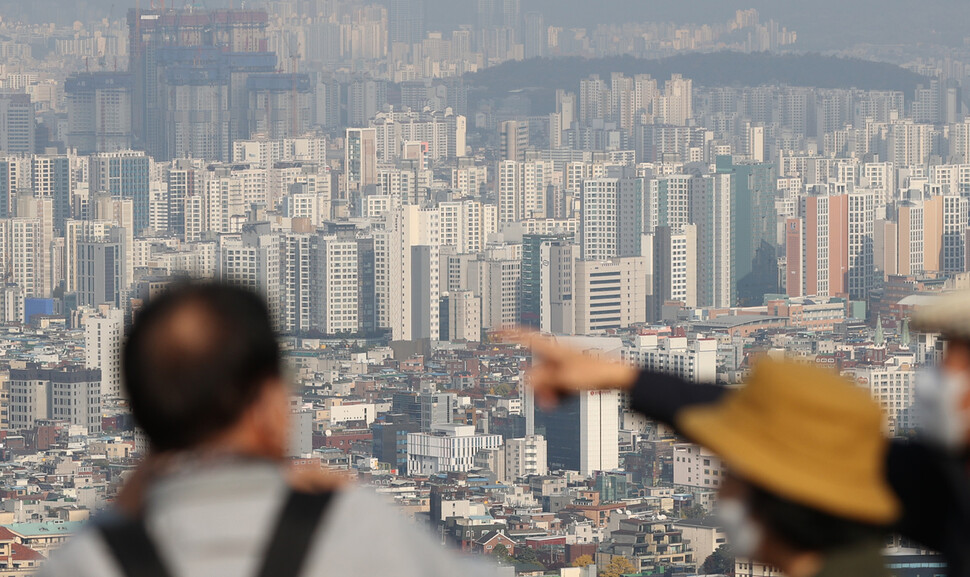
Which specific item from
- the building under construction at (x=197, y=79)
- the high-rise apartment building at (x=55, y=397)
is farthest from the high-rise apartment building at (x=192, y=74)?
the high-rise apartment building at (x=55, y=397)

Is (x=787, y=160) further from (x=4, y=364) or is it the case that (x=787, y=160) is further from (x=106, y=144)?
(x=4, y=364)

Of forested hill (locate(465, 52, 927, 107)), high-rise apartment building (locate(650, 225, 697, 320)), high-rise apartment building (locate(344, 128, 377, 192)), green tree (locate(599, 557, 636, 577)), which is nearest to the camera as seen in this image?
green tree (locate(599, 557, 636, 577))

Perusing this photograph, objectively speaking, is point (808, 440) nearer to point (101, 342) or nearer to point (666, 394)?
point (666, 394)

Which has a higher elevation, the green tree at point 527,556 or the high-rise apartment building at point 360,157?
the high-rise apartment building at point 360,157

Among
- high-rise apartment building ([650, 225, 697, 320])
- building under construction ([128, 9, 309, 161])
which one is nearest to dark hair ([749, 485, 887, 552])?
high-rise apartment building ([650, 225, 697, 320])

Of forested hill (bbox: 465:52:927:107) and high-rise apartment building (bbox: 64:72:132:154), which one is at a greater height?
forested hill (bbox: 465:52:927:107)

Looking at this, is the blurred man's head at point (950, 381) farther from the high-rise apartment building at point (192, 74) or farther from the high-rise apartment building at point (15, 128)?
the high-rise apartment building at point (192, 74)

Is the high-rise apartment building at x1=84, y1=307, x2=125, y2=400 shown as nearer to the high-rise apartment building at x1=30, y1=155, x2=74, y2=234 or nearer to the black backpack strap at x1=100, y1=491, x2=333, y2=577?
the high-rise apartment building at x1=30, y1=155, x2=74, y2=234

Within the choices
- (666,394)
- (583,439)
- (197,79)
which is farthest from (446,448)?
(197,79)
